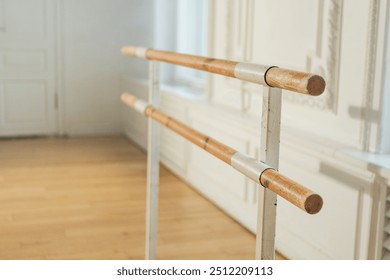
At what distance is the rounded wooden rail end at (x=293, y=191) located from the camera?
1.15 meters

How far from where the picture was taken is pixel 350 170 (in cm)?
217

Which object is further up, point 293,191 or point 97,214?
point 293,191

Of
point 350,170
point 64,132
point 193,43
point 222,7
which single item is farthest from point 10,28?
point 350,170

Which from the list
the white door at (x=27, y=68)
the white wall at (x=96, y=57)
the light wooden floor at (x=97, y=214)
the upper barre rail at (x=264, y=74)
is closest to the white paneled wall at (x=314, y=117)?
the light wooden floor at (x=97, y=214)

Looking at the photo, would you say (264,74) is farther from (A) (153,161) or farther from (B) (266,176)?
(A) (153,161)

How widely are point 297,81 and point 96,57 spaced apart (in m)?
4.51

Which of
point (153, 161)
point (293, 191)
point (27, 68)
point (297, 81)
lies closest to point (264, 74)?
point (297, 81)

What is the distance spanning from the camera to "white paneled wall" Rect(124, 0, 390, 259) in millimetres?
2146

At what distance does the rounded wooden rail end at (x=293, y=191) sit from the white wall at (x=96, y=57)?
425 cm

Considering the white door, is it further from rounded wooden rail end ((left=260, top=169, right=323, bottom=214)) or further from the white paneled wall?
rounded wooden rail end ((left=260, top=169, right=323, bottom=214))

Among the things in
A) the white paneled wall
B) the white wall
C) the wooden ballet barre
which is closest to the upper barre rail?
the wooden ballet barre

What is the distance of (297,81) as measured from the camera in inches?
→ 47.9

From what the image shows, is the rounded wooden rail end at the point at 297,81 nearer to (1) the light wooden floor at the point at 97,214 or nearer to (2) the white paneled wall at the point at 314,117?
(2) the white paneled wall at the point at 314,117
